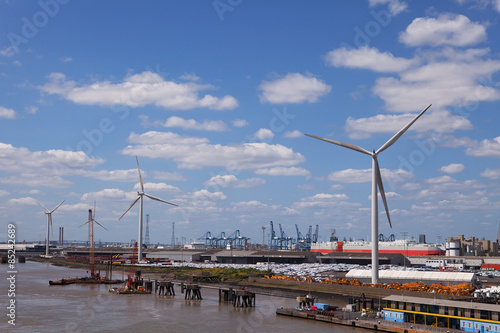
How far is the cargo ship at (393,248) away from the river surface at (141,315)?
9192 cm

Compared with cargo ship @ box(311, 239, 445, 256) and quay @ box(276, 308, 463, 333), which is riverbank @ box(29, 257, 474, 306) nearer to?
quay @ box(276, 308, 463, 333)

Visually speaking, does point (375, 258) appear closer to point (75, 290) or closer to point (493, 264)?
point (75, 290)

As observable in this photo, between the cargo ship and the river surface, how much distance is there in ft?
302

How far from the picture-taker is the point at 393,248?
168500 mm

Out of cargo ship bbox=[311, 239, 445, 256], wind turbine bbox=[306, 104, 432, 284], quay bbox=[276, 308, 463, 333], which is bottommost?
quay bbox=[276, 308, 463, 333]

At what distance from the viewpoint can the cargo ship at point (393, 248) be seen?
163650mm

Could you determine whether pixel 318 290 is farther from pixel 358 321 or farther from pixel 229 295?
pixel 358 321

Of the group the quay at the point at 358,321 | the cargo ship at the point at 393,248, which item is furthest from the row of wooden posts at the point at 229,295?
the cargo ship at the point at 393,248

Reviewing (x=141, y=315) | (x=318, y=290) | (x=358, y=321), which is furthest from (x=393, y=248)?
(x=141, y=315)

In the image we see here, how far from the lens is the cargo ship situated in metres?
164

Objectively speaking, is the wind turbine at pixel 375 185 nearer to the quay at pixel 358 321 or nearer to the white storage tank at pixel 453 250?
the quay at pixel 358 321

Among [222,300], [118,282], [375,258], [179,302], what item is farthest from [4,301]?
[375,258]

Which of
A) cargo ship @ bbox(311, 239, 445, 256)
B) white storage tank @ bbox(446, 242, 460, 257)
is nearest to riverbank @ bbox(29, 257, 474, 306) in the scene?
cargo ship @ bbox(311, 239, 445, 256)

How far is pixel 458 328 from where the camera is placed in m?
48.9
